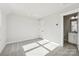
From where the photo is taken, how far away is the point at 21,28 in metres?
5.16

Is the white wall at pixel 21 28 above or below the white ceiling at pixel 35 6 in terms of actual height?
below

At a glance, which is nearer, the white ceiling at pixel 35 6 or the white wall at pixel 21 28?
the white ceiling at pixel 35 6

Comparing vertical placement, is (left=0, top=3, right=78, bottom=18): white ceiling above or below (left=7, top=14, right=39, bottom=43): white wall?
above

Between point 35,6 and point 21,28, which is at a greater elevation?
point 35,6

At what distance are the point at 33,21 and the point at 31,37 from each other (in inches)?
64.9

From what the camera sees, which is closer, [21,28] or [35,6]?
[35,6]

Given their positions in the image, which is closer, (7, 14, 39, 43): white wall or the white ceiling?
the white ceiling

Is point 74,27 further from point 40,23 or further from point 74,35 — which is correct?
point 40,23

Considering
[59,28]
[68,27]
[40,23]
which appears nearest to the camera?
[59,28]

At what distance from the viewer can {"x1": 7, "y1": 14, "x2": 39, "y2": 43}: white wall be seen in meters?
4.58

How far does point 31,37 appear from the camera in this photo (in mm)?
5820

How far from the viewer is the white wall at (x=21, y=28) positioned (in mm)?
4579

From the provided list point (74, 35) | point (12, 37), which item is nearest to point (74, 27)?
point (74, 35)

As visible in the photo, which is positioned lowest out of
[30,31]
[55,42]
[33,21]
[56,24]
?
[55,42]
